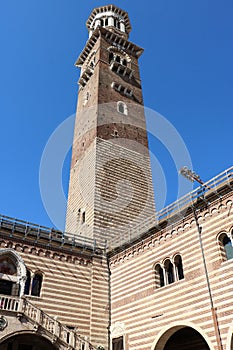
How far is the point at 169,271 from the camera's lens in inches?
622

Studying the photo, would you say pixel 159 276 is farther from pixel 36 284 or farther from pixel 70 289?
pixel 36 284

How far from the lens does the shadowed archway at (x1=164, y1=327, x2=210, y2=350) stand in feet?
51.3

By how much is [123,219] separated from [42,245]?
7.69 m

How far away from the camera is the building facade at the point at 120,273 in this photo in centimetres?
1355

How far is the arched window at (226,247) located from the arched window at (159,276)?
387 cm

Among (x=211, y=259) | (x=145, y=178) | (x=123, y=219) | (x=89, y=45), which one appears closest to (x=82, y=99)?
(x=89, y=45)

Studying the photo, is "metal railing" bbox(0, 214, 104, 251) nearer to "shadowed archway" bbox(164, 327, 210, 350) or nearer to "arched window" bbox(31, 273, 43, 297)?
"arched window" bbox(31, 273, 43, 297)

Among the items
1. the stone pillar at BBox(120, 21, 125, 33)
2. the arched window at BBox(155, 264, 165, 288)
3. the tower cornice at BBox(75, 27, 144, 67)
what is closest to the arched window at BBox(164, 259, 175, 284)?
the arched window at BBox(155, 264, 165, 288)

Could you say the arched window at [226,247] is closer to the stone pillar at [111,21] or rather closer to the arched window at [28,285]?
the arched window at [28,285]

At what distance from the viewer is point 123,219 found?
24219 millimetres

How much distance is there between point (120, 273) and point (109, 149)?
1143cm

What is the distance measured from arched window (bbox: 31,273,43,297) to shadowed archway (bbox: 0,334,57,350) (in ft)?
6.71

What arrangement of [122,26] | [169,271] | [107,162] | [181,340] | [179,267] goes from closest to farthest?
1. [179,267]
2. [169,271]
3. [181,340]
4. [107,162]
5. [122,26]

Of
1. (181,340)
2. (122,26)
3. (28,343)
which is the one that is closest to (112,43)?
(122,26)
